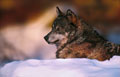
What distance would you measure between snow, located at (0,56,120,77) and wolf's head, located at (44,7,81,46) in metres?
1.93

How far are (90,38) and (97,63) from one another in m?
1.92

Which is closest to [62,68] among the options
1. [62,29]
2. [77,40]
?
[77,40]

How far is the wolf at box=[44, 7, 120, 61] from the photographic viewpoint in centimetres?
356

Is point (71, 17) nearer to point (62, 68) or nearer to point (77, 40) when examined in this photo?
point (77, 40)

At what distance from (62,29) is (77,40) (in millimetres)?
325

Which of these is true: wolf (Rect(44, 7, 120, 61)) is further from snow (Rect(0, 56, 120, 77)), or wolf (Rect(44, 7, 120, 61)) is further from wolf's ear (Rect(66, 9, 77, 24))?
snow (Rect(0, 56, 120, 77))

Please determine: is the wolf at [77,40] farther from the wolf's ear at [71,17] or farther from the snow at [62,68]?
the snow at [62,68]

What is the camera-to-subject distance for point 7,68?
78.4 inches

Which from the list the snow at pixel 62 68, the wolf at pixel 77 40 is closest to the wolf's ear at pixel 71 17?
the wolf at pixel 77 40

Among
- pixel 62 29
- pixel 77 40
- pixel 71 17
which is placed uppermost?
pixel 71 17

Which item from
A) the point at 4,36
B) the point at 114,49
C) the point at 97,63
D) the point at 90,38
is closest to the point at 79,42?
the point at 90,38

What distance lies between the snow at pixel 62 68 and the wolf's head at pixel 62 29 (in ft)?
6.34

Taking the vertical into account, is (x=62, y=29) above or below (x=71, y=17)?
below

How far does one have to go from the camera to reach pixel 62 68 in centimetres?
181
